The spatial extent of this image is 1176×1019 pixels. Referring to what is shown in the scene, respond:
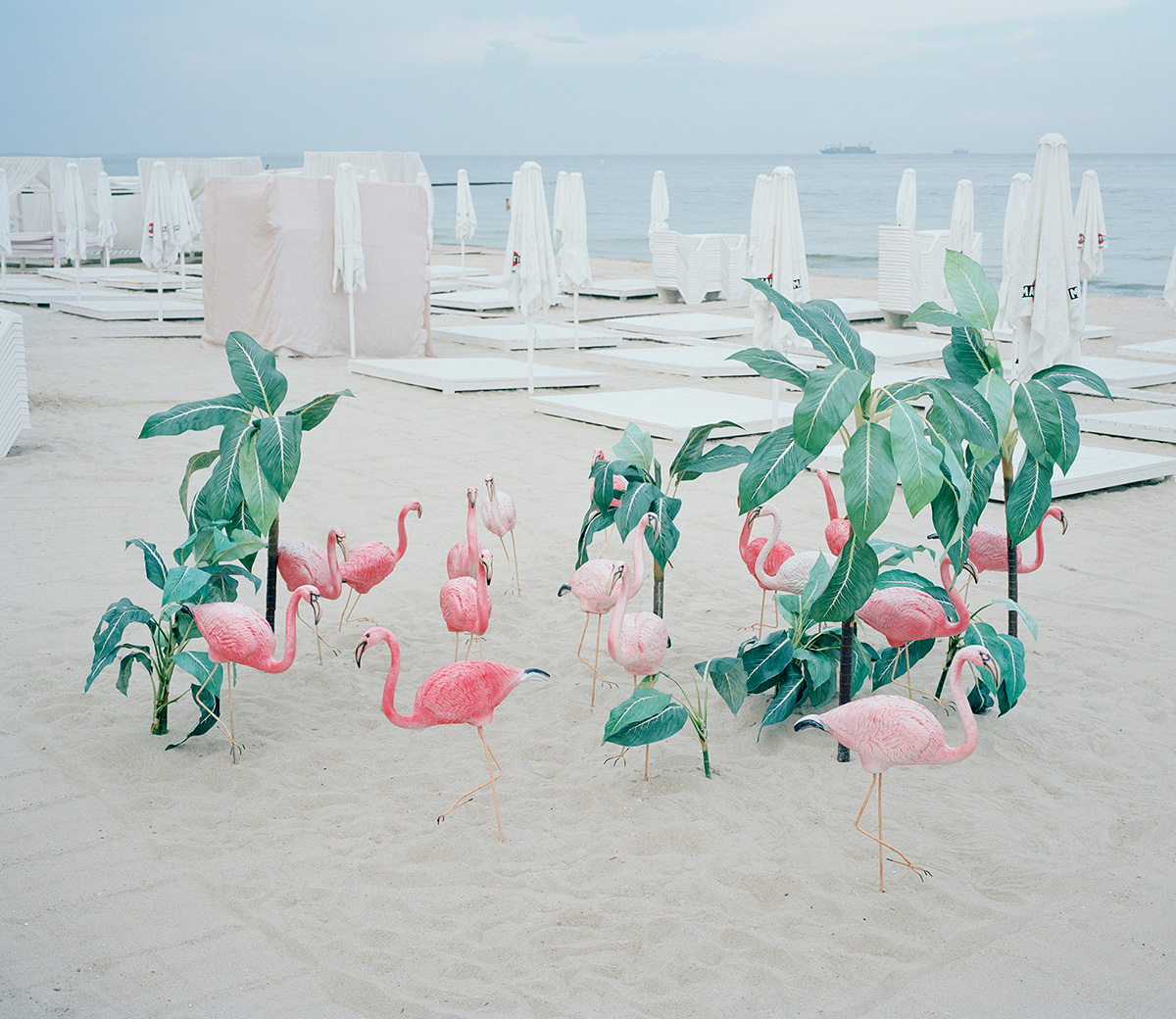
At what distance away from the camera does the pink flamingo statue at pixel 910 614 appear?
13.2ft

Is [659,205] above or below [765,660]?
above

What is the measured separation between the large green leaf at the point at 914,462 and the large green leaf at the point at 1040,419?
2.31 ft

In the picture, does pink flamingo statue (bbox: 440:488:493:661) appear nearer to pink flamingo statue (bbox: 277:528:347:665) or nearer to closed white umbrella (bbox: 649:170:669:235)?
pink flamingo statue (bbox: 277:528:347:665)

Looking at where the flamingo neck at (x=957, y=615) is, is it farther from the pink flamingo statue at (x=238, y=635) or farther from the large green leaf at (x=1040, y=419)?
the pink flamingo statue at (x=238, y=635)

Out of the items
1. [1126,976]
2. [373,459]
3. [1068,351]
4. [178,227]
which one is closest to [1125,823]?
[1126,976]

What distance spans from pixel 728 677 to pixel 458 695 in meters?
1.15

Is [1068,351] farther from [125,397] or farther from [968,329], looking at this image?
[125,397]

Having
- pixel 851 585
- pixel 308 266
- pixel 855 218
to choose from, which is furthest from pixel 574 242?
pixel 855 218

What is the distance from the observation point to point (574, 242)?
15062 mm

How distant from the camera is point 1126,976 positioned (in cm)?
291

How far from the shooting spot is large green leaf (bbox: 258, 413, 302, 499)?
411cm

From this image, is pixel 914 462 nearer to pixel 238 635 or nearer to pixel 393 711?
pixel 393 711

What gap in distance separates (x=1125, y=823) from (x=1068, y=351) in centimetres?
421

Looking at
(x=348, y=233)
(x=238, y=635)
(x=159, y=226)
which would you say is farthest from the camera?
(x=159, y=226)
